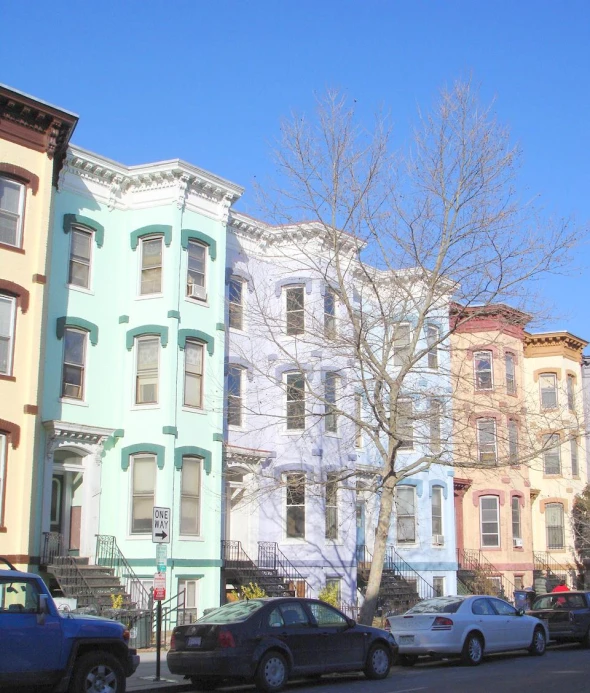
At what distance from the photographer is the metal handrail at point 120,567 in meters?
23.0

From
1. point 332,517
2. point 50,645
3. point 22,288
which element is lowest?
point 50,645

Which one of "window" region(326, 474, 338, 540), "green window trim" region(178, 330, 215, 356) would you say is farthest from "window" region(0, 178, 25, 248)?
"window" region(326, 474, 338, 540)

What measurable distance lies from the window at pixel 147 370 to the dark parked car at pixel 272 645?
10.9m

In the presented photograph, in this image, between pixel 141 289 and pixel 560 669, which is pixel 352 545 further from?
pixel 560 669

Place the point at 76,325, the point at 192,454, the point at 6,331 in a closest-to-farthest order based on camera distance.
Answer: the point at 6,331 < the point at 76,325 < the point at 192,454

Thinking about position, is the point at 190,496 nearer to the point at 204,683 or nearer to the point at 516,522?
the point at 204,683

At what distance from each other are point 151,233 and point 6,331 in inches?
223

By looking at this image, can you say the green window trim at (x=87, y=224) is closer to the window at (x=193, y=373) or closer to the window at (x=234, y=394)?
the window at (x=193, y=373)

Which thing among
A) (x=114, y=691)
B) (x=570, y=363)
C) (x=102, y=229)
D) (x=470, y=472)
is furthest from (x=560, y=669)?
(x=570, y=363)

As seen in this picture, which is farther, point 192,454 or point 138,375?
point 138,375

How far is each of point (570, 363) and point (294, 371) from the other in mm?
18599

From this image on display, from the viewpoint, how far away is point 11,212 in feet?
→ 73.8

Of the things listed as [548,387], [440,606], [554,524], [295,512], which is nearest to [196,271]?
[295,512]

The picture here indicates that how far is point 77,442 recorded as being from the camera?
78.2 ft
